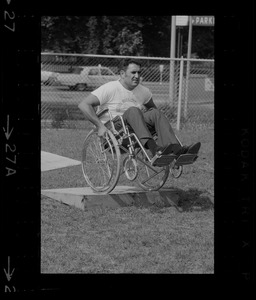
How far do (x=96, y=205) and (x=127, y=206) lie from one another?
0.27 meters

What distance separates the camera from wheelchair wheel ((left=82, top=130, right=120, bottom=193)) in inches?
209

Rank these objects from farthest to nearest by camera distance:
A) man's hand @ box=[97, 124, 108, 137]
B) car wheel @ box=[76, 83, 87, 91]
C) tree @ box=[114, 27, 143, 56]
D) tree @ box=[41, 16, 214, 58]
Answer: car wheel @ box=[76, 83, 87, 91]
tree @ box=[114, 27, 143, 56]
tree @ box=[41, 16, 214, 58]
man's hand @ box=[97, 124, 108, 137]

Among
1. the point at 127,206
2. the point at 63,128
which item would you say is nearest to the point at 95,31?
the point at 63,128

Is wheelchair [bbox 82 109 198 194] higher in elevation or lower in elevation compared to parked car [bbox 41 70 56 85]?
lower

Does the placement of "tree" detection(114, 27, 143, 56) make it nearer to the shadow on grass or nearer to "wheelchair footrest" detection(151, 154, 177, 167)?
the shadow on grass

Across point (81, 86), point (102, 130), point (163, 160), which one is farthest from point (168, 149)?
point (81, 86)

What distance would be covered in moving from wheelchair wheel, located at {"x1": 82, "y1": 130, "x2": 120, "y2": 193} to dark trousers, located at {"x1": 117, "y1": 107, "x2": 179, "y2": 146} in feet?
0.71

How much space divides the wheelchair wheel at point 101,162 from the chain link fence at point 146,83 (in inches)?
175

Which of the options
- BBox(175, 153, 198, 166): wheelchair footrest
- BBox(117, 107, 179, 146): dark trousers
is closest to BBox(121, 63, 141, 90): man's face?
BBox(117, 107, 179, 146): dark trousers

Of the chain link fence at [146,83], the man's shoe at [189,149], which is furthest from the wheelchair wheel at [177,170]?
the chain link fence at [146,83]

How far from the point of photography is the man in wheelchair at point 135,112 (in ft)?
17.1

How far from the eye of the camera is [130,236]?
4523 mm
